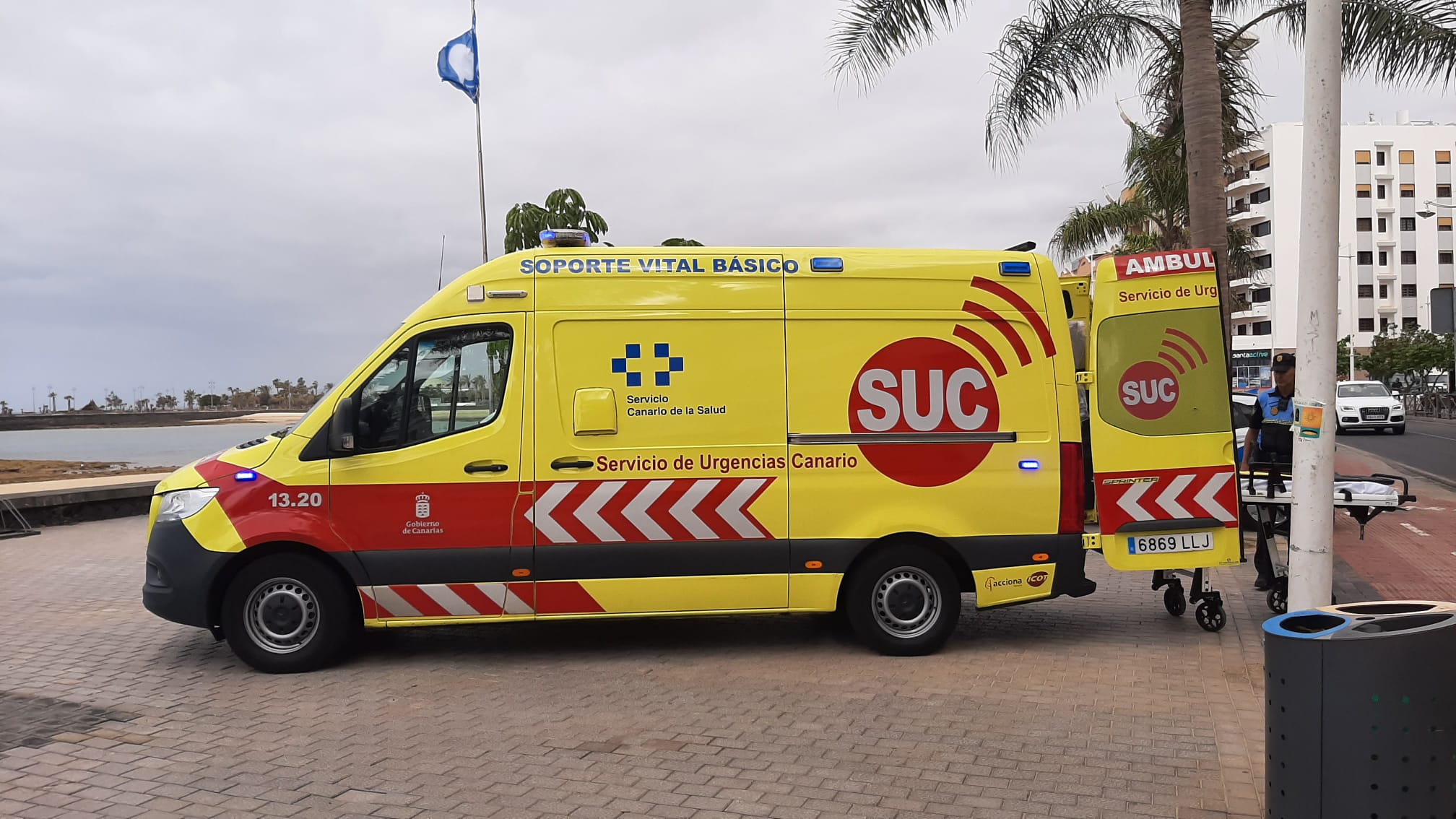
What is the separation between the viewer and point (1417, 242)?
3305 inches

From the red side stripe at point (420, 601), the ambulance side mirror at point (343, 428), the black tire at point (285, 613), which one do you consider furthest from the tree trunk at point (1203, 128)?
the black tire at point (285, 613)

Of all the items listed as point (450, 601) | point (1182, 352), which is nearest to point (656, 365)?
point (450, 601)

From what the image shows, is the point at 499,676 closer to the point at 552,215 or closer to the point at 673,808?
the point at 673,808

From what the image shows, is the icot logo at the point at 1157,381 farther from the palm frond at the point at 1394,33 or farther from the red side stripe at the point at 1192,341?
the palm frond at the point at 1394,33

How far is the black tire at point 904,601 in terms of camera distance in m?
7.19

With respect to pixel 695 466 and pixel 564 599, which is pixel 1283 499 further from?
pixel 564 599

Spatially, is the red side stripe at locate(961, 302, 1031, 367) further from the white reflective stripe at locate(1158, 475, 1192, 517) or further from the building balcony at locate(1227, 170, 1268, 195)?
the building balcony at locate(1227, 170, 1268, 195)

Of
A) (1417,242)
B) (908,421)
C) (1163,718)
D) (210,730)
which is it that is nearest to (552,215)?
(908,421)

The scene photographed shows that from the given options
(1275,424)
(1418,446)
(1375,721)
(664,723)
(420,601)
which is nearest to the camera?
(1375,721)

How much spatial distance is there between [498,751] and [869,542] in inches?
108

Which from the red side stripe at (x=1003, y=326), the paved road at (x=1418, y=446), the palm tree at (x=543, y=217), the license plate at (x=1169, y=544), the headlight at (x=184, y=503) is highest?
the palm tree at (x=543, y=217)

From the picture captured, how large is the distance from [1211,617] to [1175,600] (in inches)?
19.0

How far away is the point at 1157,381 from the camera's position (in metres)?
7.39

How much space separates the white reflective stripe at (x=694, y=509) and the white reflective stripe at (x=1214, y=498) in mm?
3153
